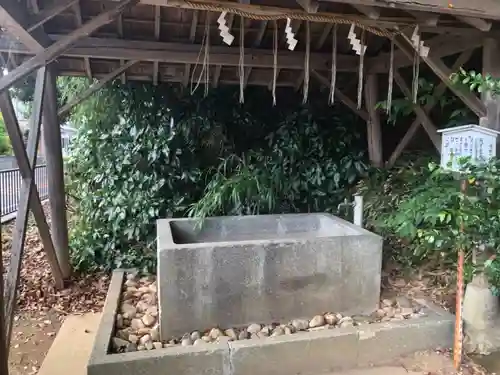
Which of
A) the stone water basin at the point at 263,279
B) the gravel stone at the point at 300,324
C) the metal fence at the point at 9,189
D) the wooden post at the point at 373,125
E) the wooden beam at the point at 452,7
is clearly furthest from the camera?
the metal fence at the point at 9,189

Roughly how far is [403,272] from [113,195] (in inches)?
126

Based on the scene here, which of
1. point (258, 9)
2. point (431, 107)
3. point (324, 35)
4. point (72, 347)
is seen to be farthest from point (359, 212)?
point (72, 347)

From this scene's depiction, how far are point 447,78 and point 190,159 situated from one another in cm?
293

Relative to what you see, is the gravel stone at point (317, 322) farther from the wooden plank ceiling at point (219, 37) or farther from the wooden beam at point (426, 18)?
the wooden beam at point (426, 18)

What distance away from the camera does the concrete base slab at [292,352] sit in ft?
7.80

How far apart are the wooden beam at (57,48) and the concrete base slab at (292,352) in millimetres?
1666

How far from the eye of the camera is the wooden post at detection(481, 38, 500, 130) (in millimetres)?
2895

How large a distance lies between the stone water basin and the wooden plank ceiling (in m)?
1.52

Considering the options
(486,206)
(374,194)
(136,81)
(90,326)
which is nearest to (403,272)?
(374,194)

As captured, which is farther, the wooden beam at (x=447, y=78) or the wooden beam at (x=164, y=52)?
the wooden beam at (x=164, y=52)

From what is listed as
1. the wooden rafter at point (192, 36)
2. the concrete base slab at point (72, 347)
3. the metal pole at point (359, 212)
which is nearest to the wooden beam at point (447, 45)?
the metal pole at point (359, 212)

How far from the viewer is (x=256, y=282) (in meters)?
2.82

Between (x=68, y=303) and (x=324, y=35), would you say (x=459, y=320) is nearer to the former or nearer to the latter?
(x=324, y=35)

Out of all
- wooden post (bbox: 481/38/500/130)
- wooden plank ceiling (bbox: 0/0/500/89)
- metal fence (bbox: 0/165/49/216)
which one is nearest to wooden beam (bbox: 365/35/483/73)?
wooden plank ceiling (bbox: 0/0/500/89)
